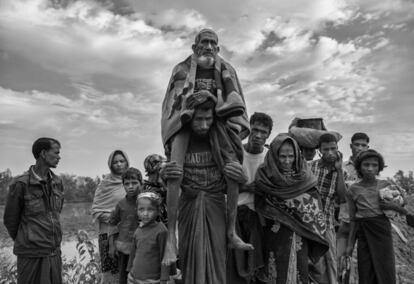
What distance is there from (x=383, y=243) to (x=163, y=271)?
253 cm

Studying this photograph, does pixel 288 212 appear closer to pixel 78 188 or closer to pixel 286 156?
pixel 286 156

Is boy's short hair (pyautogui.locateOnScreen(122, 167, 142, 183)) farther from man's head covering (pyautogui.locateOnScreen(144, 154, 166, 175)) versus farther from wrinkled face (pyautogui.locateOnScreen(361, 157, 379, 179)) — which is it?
wrinkled face (pyautogui.locateOnScreen(361, 157, 379, 179))

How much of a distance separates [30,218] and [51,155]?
716mm

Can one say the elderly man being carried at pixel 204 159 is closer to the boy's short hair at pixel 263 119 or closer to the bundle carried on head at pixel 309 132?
the boy's short hair at pixel 263 119

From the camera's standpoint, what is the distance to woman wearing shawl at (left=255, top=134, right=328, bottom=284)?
11.4 ft

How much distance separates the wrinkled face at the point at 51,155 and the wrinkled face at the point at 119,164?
95 cm

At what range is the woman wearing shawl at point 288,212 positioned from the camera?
3.47 metres

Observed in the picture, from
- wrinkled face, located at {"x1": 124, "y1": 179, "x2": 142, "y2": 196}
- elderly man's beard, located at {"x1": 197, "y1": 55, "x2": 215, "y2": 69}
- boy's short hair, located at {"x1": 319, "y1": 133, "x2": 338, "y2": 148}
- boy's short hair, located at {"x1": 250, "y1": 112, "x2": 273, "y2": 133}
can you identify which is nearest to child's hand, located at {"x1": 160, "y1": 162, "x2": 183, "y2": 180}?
elderly man's beard, located at {"x1": 197, "y1": 55, "x2": 215, "y2": 69}

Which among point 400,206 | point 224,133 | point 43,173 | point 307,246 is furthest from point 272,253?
point 43,173

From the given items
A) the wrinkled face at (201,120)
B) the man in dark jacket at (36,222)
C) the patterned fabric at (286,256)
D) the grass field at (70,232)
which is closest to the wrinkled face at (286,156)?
the patterned fabric at (286,256)

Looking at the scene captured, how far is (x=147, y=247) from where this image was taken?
338 cm

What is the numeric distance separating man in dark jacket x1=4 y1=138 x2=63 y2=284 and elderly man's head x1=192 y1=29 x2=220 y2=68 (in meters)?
2.19

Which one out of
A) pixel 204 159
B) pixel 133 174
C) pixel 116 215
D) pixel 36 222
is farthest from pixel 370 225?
pixel 36 222

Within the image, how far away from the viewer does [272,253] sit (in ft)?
11.5
